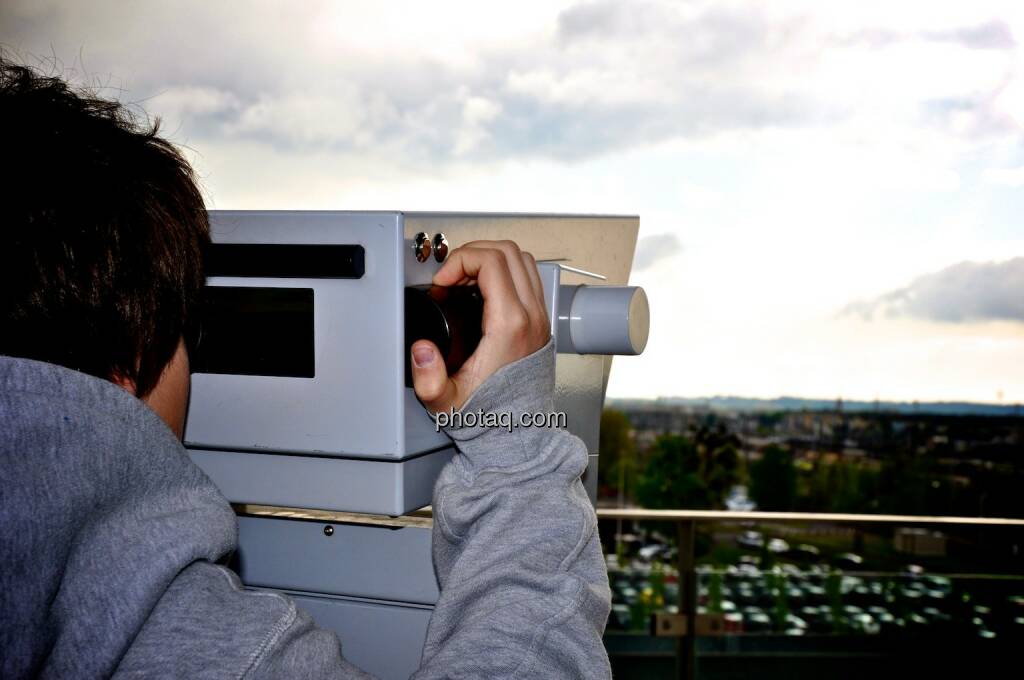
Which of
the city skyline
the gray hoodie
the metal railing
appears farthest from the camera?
the city skyline

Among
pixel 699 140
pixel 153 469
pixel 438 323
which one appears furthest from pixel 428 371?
pixel 699 140

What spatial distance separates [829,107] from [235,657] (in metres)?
Result: 3.39

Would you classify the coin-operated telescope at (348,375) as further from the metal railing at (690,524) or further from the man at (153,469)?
the metal railing at (690,524)

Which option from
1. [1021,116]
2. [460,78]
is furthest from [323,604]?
[1021,116]

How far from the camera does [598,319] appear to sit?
643 millimetres

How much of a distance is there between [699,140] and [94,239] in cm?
322

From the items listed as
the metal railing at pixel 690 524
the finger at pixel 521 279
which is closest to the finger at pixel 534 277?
the finger at pixel 521 279

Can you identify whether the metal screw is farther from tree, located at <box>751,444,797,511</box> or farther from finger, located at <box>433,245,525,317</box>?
tree, located at <box>751,444,797,511</box>

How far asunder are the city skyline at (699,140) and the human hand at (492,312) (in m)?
2.63

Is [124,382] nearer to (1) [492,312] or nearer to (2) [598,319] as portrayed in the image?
(1) [492,312]

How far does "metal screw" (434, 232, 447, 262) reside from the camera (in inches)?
22.2

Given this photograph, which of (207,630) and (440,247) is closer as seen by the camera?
(207,630)

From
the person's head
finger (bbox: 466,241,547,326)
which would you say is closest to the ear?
the person's head

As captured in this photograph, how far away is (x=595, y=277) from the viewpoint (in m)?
0.75
